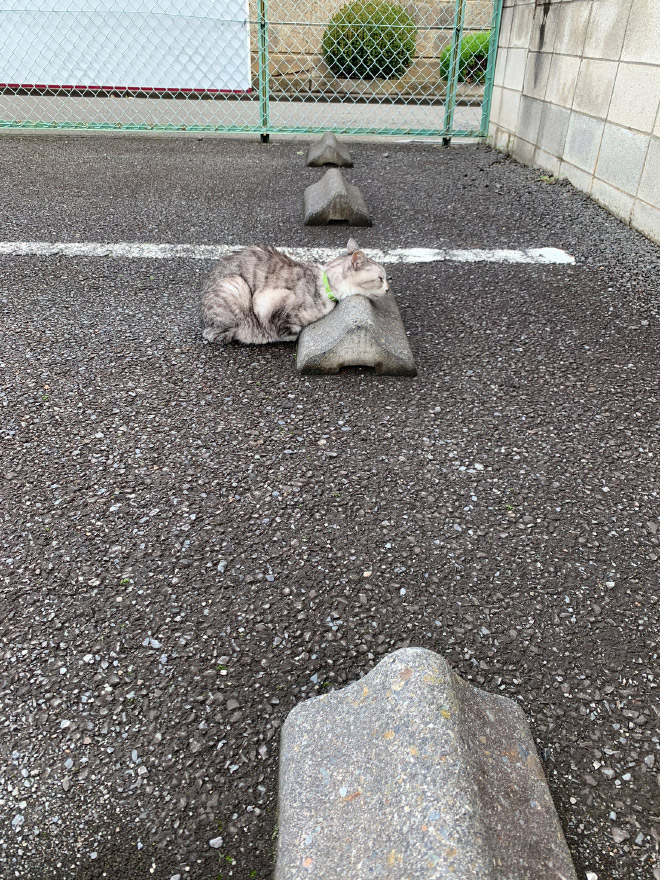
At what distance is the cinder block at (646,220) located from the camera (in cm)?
436

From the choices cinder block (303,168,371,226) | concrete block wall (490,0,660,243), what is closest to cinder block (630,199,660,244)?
concrete block wall (490,0,660,243)

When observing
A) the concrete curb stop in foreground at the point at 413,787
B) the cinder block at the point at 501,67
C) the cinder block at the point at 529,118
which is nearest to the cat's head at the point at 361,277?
the concrete curb stop in foreground at the point at 413,787

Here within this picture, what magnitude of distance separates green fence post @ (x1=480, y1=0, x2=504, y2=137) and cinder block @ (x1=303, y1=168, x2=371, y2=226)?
3.51m

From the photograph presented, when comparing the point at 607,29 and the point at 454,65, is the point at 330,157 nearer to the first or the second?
the point at 454,65

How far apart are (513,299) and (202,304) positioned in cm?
174

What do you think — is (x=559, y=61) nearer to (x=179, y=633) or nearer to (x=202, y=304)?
(x=202, y=304)

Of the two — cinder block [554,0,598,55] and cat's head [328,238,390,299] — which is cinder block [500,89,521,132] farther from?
cat's head [328,238,390,299]

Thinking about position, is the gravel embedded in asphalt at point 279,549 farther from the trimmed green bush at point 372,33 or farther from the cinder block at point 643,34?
the trimmed green bush at point 372,33

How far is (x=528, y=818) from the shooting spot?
1257mm

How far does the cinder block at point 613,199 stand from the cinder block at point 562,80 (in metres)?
0.95

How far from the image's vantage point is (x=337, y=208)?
4.71 metres

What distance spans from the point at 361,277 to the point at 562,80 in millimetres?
3919

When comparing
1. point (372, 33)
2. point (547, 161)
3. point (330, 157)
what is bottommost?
point (330, 157)

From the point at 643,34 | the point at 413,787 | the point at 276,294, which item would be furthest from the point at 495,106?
the point at 413,787
